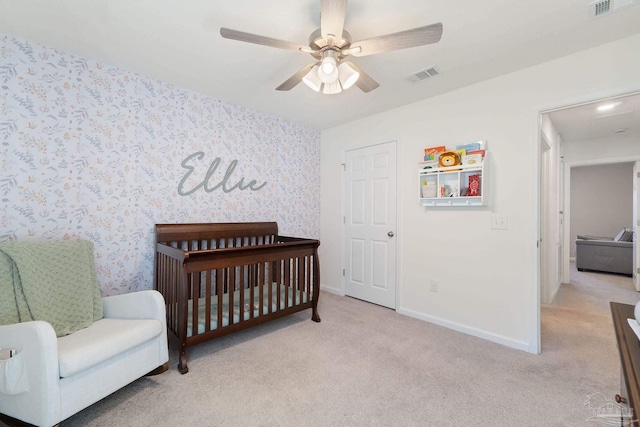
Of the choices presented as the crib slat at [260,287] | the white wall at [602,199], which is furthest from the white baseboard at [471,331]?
the white wall at [602,199]

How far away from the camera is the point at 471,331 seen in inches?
102

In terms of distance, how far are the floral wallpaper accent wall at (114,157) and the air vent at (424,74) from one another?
174 centimetres

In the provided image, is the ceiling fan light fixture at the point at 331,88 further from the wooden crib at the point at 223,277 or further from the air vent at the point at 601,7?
the air vent at the point at 601,7

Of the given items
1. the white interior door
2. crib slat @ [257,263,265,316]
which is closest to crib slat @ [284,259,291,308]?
crib slat @ [257,263,265,316]

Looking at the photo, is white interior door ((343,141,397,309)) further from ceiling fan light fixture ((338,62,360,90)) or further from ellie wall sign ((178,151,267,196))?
ceiling fan light fixture ((338,62,360,90))

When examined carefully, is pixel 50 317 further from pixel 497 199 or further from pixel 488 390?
pixel 497 199

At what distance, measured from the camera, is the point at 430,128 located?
2.87 meters

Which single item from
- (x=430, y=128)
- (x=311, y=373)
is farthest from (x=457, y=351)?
(x=430, y=128)

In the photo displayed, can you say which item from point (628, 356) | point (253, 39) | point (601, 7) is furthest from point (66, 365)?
point (601, 7)

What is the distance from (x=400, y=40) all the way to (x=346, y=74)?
439 mm

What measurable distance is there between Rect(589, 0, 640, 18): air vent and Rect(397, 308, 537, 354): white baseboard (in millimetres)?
2304

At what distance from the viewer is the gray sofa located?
4879 millimetres

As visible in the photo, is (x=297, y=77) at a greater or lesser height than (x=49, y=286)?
greater

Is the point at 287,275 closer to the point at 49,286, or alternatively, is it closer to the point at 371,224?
the point at 371,224
